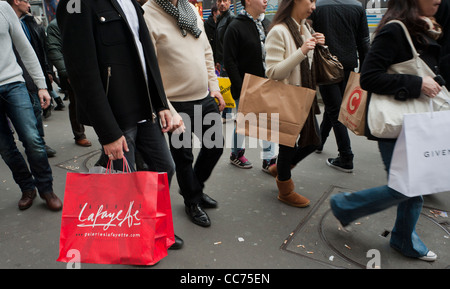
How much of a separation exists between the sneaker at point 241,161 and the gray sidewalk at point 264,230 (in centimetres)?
21

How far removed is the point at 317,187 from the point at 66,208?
2482 mm

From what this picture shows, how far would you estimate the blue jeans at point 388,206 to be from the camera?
2.19 m

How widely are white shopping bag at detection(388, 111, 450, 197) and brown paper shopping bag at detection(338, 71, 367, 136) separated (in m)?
0.54

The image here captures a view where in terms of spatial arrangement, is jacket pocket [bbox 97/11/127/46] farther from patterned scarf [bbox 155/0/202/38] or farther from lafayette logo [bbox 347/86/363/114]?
lafayette logo [bbox 347/86/363/114]

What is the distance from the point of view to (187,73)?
2.53m

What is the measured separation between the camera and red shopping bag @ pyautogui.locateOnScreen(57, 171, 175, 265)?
1857 mm

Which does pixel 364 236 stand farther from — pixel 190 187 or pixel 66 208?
pixel 66 208

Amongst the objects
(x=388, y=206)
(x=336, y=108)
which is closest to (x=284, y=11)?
(x=336, y=108)

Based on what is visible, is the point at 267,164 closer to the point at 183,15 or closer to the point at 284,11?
the point at 284,11

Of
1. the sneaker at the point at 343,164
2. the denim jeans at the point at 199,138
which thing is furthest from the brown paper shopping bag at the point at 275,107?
the sneaker at the point at 343,164

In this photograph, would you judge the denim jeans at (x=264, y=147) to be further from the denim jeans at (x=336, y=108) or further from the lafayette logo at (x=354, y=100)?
the lafayette logo at (x=354, y=100)

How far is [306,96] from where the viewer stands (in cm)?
269

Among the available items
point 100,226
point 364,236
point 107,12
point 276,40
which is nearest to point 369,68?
point 276,40

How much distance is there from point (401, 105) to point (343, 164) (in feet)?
6.76
